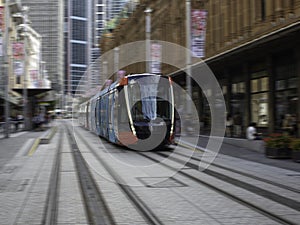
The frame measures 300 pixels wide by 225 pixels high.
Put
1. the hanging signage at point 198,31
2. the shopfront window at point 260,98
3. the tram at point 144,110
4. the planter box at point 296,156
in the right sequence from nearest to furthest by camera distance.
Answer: the planter box at point 296,156, the tram at point 144,110, the hanging signage at point 198,31, the shopfront window at point 260,98

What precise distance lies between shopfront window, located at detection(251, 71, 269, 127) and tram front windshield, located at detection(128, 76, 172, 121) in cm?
927

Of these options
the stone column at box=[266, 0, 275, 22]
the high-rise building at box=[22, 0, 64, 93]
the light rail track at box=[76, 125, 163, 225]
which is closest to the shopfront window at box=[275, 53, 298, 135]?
the stone column at box=[266, 0, 275, 22]

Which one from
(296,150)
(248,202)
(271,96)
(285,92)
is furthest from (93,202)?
(271,96)

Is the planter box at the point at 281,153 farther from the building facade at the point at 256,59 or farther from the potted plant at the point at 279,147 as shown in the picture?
the building facade at the point at 256,59

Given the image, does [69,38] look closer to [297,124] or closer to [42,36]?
[42,36]

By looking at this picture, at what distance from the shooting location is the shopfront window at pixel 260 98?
25.1 m

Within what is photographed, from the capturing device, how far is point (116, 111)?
18.2 m

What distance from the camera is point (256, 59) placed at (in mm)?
26016

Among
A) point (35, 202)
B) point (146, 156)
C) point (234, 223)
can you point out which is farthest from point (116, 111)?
point (234, 223)

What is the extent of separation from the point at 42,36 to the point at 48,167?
8782cm

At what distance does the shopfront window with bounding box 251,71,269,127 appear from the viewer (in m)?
25.1

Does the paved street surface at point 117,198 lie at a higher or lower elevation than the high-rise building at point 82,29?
lower

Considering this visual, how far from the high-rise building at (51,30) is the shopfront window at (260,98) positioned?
24.3 metres

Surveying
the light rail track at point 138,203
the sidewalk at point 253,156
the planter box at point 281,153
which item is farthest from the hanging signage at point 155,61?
the light rail track at point 138,203
